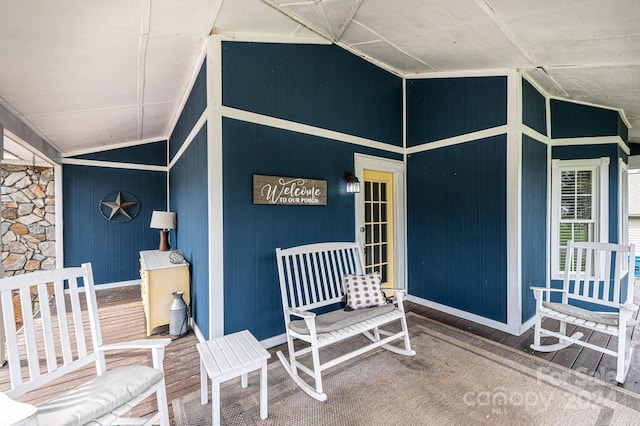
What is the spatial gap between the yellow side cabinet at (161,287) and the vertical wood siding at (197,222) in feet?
0.36

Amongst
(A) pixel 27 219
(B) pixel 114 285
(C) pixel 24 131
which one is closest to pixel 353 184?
(C) pixel 24 131

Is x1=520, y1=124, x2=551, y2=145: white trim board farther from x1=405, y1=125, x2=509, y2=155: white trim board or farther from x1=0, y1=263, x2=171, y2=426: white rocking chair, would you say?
x1=0, y1=263, x2=171, y2=426: white rocking chair

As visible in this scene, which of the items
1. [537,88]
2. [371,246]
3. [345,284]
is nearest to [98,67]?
[345,284]

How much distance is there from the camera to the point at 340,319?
8.32ft

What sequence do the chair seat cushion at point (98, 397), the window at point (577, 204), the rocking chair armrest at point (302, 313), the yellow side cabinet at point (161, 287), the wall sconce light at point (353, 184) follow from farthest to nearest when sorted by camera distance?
the window at point (577, 204) < the wall sconce light at point (353, 184) < the yellow side cabinet at point (161, 287) < the rocking chair armrest at point (302, 313) < the chair seat cushion at point (98, 397)

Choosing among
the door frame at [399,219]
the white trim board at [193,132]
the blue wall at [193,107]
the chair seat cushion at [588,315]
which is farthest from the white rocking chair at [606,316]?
the blue wall at [193,107]

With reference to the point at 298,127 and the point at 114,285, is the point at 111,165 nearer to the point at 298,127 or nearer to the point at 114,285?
the point at 114,285

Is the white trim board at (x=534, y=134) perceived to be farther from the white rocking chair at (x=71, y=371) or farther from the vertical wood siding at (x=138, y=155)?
the vertical wood siding at (x=138, y=155)

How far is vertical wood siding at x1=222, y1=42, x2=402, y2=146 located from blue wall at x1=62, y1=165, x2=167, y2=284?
12.2ft

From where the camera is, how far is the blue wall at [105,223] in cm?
486

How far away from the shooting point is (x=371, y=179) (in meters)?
3.98

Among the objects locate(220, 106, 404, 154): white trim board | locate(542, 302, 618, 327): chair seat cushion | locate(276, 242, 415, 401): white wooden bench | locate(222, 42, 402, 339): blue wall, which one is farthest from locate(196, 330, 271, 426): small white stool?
locate(542, 302, 618, 327): chair seat cushion

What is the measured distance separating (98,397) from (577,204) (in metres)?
5.33

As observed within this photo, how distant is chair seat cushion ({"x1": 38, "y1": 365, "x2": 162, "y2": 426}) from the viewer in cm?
130
